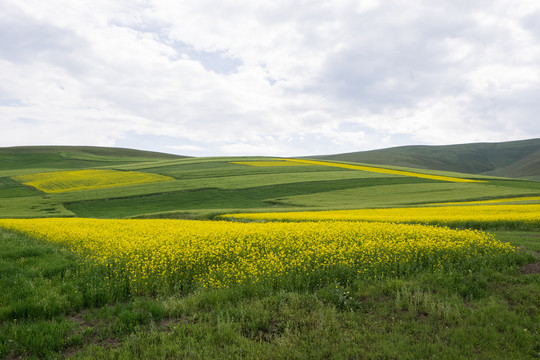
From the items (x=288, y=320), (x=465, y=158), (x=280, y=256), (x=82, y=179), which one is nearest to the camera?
(x=288, y=320)

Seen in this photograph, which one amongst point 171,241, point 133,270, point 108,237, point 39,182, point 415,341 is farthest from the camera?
point 39,182

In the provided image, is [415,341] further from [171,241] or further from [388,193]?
[388,193]

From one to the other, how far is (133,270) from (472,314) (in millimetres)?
8259

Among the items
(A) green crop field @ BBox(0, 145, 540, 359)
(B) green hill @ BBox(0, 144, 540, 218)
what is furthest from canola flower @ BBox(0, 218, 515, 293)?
(B) green hill @ BBox(0, 144, 540, 218)

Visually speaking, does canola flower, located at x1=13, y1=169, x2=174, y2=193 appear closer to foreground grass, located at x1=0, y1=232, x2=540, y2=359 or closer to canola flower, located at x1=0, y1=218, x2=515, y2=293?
canola flower, located at x1=0, y1=218, x2=515, y2=293

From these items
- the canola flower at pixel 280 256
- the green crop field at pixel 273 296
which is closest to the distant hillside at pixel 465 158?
the canola flower at pixel 280 256

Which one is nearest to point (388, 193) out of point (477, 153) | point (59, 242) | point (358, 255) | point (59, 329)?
point (358, 255)

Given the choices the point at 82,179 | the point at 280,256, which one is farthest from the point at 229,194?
the point at 280,256

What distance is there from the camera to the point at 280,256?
29.1 feet

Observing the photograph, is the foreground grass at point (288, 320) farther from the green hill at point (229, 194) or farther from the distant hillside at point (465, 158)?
the distant hillside at point (465, 158)

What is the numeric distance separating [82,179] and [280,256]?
62187 mm

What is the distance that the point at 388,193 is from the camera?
137ft

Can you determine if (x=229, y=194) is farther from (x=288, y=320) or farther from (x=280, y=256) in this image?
(x=288, y=320)

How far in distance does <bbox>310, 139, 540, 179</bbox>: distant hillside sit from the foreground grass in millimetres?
138938
